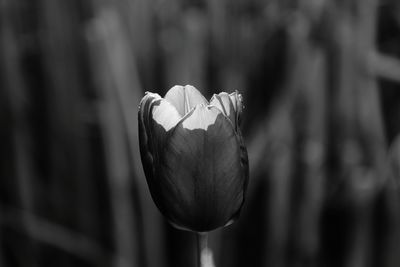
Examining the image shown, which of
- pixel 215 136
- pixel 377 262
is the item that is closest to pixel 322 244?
pixel 377 262

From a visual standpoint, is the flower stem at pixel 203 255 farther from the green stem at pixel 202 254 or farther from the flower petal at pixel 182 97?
the flower petal at pixel 182 97

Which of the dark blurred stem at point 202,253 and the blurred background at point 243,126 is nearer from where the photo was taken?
the dark blurred stem at point 202,253

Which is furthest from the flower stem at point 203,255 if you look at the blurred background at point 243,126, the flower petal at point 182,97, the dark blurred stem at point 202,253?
the blurred background at point 243,126

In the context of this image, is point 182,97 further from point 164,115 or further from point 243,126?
point 243,126

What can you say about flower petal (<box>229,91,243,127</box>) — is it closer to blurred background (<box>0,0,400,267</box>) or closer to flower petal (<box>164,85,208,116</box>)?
flower petal (<box>164,85,208,116</box>)

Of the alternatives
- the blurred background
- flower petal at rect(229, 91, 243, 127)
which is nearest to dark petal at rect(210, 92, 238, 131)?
flower petal at rect(229, 91, 243, 127)

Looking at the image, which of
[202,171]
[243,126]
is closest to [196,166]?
[202,171]

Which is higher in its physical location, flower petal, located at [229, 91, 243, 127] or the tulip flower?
flower petal, located at [229, 91, 243, 127]
